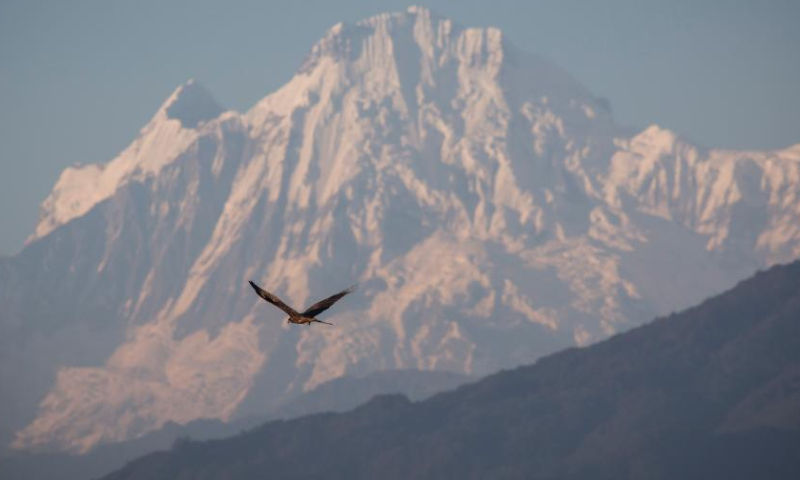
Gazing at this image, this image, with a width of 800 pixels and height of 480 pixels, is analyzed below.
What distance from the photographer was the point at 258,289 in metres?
132

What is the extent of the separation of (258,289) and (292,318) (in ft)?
10.9

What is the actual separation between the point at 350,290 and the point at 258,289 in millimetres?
7050

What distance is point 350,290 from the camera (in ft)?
440

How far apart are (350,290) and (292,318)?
4.93 meters

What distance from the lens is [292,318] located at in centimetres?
13250
